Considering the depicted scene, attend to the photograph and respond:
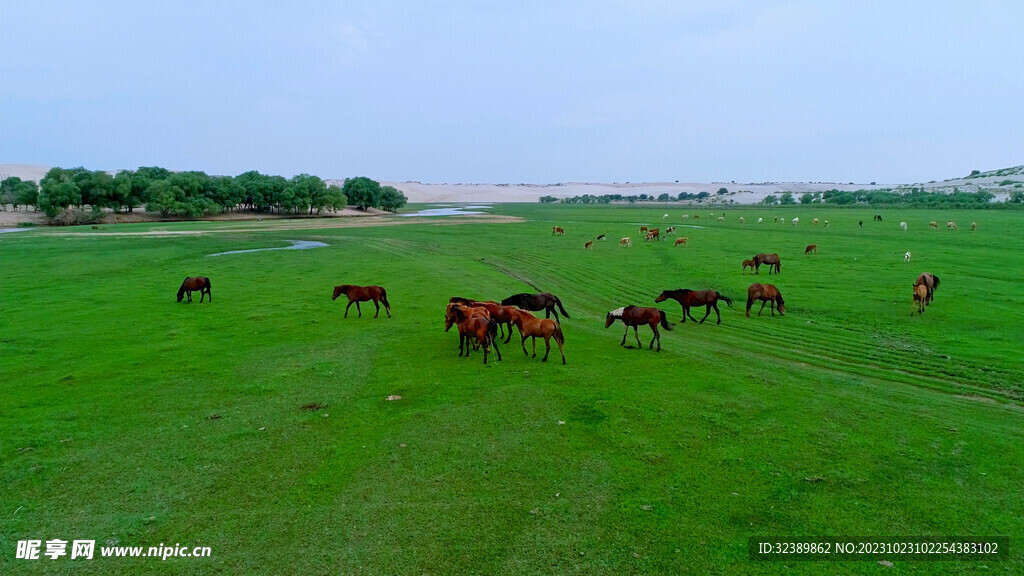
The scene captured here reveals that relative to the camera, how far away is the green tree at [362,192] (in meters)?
102

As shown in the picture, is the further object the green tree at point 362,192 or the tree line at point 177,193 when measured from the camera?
the green tree at point 362,192

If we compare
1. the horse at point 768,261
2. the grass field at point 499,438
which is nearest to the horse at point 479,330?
the grass field at point 499,438

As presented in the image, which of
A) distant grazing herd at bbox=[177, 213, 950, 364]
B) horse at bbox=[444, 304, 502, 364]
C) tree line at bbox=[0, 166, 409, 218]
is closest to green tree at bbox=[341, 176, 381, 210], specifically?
tree line at bbox=[0, 166, 409, 218]

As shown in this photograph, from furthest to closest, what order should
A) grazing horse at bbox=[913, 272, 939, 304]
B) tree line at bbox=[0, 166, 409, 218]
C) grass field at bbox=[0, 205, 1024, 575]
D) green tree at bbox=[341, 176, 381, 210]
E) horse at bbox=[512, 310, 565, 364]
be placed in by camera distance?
green tree at bbox=[341, 176, 381, 210] < tree line at bbox=[0, 166, 409, 218] < grazing horse at bbox=[913, 272, 939, 304] < horse at bbox=[512, 310, 565, 364] < grass field at bbox=[0, 205, 1024, 575]

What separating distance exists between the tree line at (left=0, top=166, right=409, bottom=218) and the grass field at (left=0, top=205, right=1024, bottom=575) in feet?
209

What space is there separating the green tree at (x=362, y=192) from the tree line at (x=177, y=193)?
18 centimetres

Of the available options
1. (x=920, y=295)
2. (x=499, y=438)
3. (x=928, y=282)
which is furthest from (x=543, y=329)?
(x=928, y=282)

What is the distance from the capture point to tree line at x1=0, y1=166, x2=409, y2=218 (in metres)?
69.7

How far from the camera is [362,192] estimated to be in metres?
102

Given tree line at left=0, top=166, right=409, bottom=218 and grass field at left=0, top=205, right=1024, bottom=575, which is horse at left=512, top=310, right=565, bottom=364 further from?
tree line at left=0, top=166, right=409, bottom=218

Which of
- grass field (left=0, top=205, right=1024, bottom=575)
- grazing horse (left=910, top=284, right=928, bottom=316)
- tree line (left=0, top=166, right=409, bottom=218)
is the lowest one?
grass field (left=0, top=205, right=1024, bottom=575)

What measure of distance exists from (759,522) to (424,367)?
7.82 meters

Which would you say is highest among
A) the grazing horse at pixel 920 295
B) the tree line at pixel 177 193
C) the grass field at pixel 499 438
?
the tree line at pixel 177 193

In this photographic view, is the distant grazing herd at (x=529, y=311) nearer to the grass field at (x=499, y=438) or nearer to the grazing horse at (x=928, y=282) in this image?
the grazing horse at (x=928, y=282)
